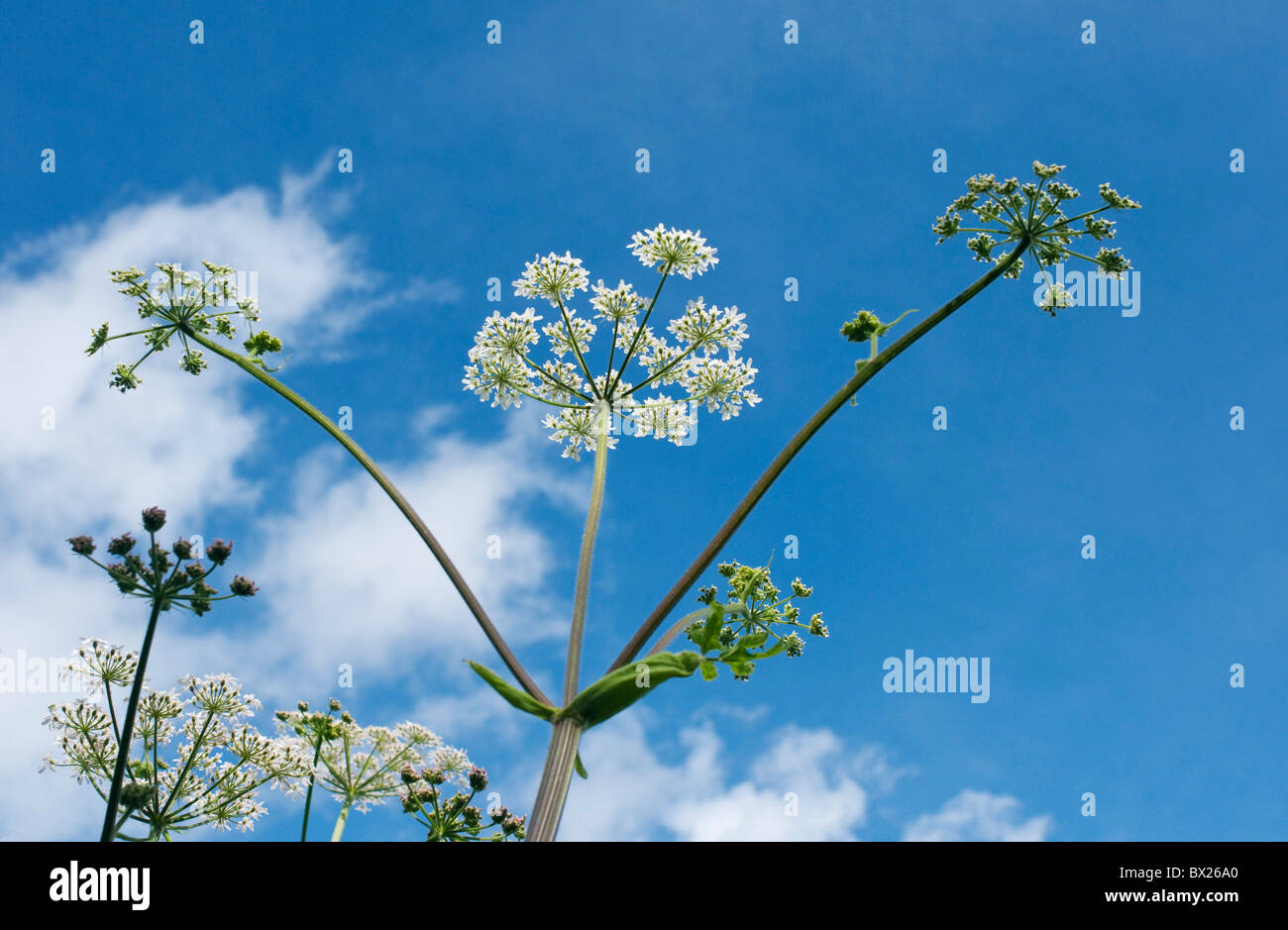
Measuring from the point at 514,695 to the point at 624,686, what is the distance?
59 centimetres

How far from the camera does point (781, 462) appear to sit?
4285 millimetres

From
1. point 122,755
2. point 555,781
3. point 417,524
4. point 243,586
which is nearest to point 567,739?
point 555,781

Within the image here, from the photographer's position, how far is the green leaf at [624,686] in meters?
3.83

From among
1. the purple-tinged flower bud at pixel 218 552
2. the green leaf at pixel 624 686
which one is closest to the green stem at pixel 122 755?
the purple-tinged flower bud at pixel 218 552

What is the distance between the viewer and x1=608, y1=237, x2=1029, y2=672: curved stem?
4230 mm

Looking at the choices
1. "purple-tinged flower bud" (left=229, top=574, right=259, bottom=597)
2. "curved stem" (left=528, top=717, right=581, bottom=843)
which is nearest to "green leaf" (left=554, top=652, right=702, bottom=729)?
"curved stem" (left=528, top=717, right=581, bottom=843)

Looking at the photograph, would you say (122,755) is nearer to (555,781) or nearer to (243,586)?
(243,586)

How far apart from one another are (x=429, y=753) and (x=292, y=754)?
1214mm

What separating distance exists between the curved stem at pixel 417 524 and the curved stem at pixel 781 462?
1.64 ft

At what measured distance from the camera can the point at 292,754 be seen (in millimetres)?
7605

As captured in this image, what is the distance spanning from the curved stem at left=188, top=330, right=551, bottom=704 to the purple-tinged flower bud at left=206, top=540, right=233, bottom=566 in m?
1.22

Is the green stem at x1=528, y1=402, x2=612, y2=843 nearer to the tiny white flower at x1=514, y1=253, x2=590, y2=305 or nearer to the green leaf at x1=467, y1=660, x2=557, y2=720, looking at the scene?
the green leaf at x1=467, y1=660, x2=557, y2=720
